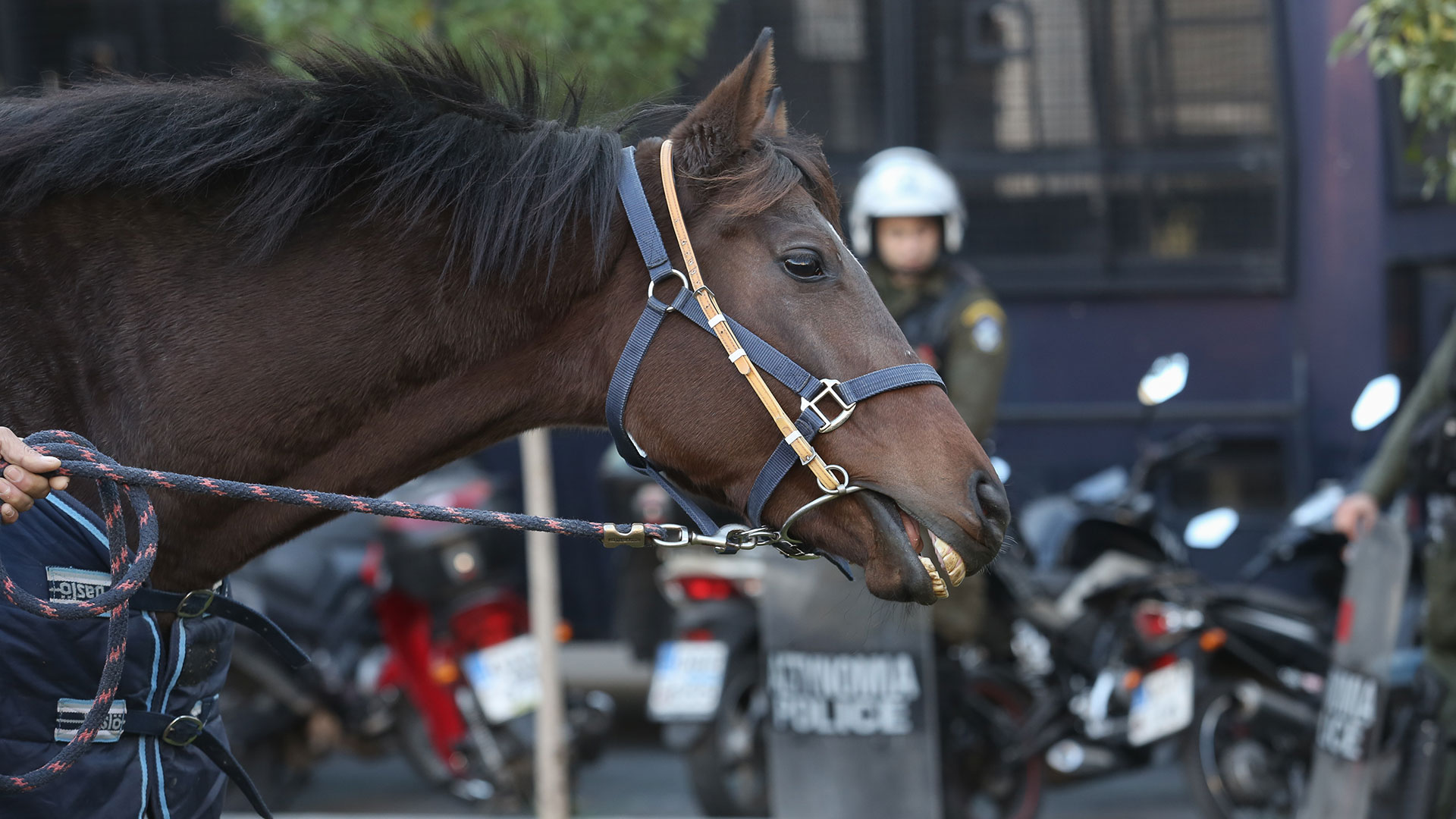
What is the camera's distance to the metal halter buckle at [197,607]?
2.13 m

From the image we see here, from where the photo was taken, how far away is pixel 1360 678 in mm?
3898

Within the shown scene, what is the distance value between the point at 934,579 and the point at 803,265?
20.2 inches

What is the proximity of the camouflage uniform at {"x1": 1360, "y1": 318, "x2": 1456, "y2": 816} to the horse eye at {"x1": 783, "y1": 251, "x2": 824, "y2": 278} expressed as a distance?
2.46 meters

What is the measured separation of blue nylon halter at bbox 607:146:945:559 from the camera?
2107 mm

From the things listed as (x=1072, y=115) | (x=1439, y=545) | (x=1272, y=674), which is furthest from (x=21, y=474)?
(x=1072, y=115)

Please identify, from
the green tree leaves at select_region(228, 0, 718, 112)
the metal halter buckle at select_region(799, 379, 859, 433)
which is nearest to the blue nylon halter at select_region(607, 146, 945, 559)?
the metal halter buckle at select_region(799, 379, 859, 433)

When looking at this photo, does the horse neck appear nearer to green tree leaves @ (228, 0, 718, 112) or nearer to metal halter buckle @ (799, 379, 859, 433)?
metal halter buckle @ (799, 379, 859, 433)

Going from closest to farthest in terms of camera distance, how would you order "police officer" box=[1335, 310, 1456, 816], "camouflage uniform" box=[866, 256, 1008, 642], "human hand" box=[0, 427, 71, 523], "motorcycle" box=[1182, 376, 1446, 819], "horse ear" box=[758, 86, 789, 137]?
1. "human hand" box=[0, 427, 71, 523]
2. "horse ear" box=[758, 86, 789, 137]
3. "police officer" box=[1335, 310, 1456, 816]
4. "camouflage uniform" box=[866, 256, 1008, 642]
5. "motorcycle" box=[1182, 376, 1446, 819]

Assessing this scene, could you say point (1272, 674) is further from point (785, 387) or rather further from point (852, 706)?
point (785, 387)

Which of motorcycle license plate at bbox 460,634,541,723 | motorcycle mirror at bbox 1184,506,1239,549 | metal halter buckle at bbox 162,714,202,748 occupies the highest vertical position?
metal halter buckle at bbox 162,714,202,748

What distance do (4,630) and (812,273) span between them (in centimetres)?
127

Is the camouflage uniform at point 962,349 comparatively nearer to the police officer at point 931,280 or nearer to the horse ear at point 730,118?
the police officer at point 931,280

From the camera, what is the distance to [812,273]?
217cm

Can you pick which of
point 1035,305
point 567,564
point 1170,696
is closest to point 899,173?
point 1170,696
